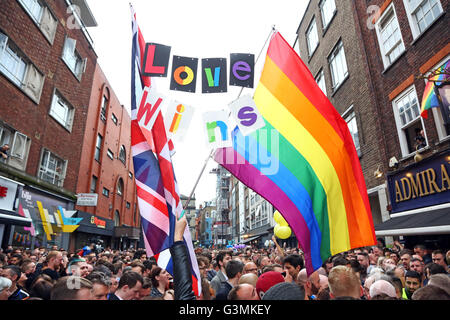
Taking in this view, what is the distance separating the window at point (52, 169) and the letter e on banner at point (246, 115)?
13.9 m

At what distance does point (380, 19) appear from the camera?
10805 millimetres

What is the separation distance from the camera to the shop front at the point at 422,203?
718cm

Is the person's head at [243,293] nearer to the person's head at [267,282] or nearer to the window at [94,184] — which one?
the person's head at [267,282]

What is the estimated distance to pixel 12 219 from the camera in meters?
10.5

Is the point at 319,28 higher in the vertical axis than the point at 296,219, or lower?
higher

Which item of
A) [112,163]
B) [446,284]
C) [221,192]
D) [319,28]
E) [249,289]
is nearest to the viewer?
[249,289]

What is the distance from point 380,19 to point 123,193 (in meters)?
27.9

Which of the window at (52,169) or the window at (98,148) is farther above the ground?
the window at (98,148)

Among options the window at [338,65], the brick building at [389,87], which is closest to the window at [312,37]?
the window at [338,65]

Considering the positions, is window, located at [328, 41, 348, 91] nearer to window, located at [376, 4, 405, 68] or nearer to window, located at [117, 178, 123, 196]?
window, located at [376, 4, 405, 68]

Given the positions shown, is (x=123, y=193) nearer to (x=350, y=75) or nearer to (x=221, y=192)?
(x=350, y=75)

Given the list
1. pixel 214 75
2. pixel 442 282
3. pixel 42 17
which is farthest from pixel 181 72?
pixel 42 17
